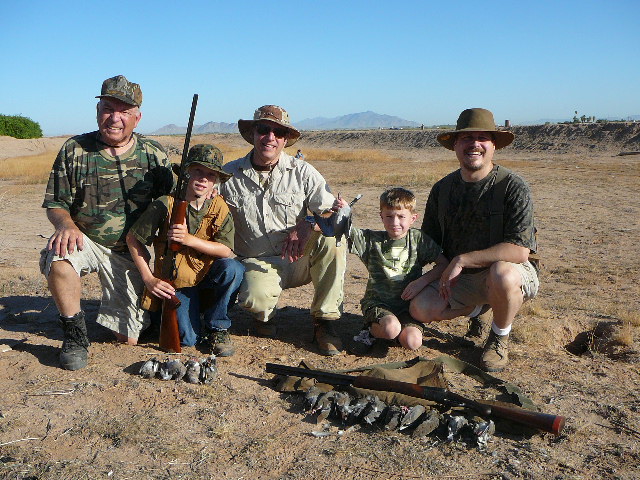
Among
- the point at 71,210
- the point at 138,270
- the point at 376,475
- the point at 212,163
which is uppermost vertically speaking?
the point at 212,163

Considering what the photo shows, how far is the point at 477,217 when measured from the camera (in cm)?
511

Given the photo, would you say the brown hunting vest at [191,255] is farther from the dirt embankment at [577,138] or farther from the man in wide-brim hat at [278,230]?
the dirt embankment at [577,138]

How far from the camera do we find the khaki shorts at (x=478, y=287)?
5023mm

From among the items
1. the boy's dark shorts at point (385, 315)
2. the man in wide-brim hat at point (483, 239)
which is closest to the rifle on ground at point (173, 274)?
the boy's dark shorts at point (385, 315)

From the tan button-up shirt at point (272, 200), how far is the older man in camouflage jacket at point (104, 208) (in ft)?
1.96

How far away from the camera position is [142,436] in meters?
3.75

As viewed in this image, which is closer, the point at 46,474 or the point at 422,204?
the point at 46,474

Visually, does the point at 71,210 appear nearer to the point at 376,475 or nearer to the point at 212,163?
the point at 212,163

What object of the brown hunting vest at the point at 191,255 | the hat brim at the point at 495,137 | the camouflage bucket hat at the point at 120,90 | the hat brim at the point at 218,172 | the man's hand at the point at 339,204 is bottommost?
the brown hunting vest at the point at 191,255

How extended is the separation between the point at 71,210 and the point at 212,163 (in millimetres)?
1248

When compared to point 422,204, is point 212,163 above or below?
above

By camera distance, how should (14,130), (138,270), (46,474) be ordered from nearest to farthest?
(46,474), (138,270), (14,130)

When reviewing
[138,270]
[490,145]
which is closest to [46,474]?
[138,270]

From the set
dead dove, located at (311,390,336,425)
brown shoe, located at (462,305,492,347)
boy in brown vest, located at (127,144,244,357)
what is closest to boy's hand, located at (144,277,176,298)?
boy in brown vest, located at (127,144,244,357)
